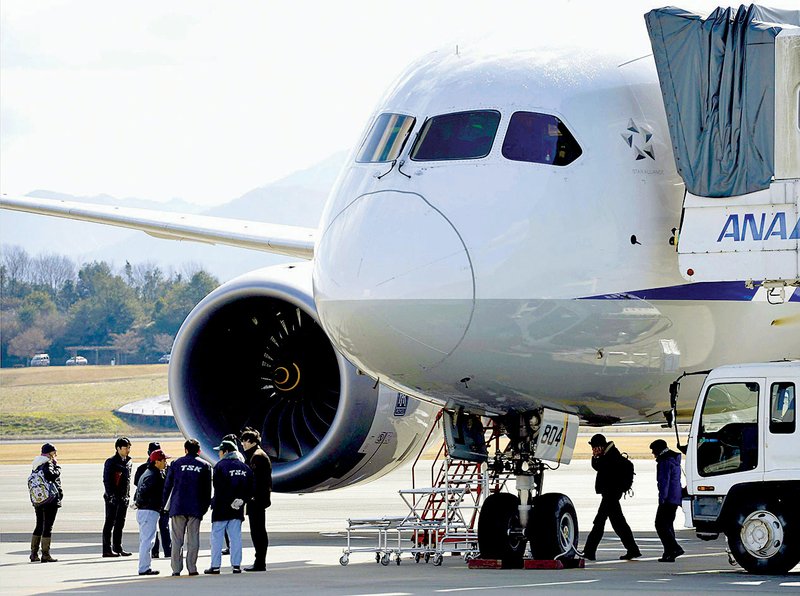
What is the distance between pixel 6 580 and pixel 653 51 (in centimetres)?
671

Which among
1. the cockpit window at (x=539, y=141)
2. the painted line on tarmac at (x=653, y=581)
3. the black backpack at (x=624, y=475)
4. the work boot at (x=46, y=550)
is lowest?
the painted line on tarmac at (x=653, y=581)

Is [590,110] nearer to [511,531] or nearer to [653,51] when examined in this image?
[653,51]

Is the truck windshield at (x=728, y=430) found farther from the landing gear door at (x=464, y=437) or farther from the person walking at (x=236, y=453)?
the person walking at (x=236, y=453)

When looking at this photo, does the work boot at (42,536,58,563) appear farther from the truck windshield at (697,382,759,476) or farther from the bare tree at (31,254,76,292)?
the bare tree at (31,254,76,292)

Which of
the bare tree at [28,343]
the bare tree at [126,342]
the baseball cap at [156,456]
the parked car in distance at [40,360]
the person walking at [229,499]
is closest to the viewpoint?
the person walking at [229,499]

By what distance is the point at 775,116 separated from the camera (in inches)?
479

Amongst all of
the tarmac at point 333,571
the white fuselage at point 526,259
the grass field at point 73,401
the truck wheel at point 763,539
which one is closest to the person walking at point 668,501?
the tarmac at point 333,571

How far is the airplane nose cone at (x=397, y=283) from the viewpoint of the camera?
1152 cm

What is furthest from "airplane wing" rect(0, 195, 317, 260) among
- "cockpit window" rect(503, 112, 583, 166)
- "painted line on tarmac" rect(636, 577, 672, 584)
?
"painted line on tarmac" rect(636, 577, 672, 584)

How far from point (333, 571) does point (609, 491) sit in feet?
9.09

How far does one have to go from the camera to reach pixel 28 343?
116188mm

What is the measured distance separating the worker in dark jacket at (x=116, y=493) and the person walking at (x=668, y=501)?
515 centimetres

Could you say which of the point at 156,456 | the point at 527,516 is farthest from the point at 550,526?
the point at 156,456

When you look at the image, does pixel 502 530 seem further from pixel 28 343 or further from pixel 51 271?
pixel 51 271
